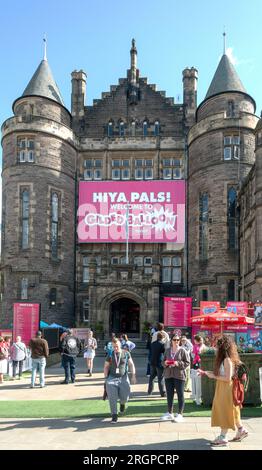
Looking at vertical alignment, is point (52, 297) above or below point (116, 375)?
above

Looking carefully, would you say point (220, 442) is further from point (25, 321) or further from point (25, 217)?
point (25, 217)

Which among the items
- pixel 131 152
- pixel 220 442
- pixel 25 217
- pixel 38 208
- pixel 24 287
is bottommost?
pixel 220 442

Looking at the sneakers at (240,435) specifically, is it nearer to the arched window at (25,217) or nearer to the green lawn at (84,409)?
the green lawn at (84,409)

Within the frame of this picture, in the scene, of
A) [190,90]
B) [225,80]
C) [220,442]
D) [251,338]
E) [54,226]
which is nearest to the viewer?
[220,442]

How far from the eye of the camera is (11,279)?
32.9 meters

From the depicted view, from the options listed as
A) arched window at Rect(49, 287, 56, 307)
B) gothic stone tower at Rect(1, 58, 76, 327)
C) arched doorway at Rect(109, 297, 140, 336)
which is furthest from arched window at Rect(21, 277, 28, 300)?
arched doorway at Rect(109, 297, 140, 336)

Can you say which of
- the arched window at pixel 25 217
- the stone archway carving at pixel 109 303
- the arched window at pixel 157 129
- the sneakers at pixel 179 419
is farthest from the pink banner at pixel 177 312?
the sneakers at pixel 179 419

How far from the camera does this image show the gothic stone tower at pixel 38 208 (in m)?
32.9

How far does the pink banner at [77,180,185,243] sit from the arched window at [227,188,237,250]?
3.82m

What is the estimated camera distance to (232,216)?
3259 centimetres

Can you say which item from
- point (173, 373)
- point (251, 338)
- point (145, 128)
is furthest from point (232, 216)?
point (173, 373)

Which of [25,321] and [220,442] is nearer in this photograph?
[220,442]

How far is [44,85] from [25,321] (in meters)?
19.5
